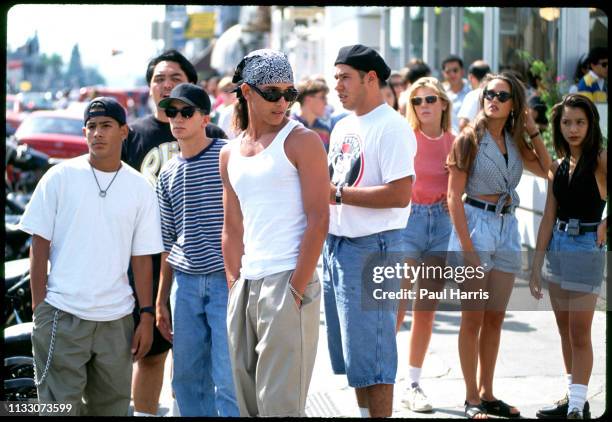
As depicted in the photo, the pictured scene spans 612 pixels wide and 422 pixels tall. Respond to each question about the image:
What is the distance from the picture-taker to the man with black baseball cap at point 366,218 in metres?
5.11

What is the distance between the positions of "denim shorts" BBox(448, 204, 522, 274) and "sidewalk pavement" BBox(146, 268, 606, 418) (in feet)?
0.94

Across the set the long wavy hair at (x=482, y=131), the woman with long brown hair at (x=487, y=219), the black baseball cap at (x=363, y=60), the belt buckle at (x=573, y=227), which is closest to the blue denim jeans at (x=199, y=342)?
the black baseball cap at (x=363, y=60)

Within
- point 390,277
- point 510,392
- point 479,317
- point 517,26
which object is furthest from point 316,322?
point 517,26

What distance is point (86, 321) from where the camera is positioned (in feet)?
15.9

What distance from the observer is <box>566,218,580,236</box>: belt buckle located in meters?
5.50

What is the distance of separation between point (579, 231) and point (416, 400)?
1478 mm

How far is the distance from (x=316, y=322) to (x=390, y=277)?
0.76 metres

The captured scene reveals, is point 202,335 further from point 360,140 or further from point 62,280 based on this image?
point 360,140

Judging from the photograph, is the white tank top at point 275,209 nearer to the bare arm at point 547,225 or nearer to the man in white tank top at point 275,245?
the man in white tank top at point 275,245

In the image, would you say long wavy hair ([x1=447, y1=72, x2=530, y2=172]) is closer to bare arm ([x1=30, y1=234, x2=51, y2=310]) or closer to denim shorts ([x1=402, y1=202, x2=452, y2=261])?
denim shorts ([x1=402, y1=202, x2=452, y2=261])

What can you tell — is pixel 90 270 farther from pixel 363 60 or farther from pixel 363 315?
pixel 363 60

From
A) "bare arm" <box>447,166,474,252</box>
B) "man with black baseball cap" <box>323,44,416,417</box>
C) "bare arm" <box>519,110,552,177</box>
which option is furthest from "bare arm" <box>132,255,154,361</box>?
"bare arm" <box>519,110,552,177</box>

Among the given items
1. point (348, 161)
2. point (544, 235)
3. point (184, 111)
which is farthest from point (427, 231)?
point (184, 111)

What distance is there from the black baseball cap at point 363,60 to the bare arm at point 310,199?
96cm
